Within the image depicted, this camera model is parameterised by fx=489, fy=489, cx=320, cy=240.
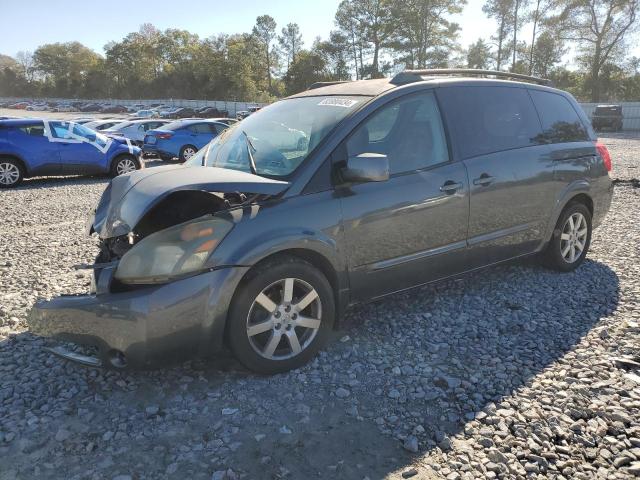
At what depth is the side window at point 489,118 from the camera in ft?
12.6

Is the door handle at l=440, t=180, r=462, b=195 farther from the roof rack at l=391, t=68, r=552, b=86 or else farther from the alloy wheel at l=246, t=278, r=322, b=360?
the alloy wheel at l=246, t=278, r=322, b=360

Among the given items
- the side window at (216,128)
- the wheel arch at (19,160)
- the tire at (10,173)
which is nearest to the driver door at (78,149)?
the wheel arch at (19,160)

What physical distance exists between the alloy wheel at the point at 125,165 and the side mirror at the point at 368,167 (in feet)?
37.1

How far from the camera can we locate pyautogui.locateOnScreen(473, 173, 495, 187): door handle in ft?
12.5

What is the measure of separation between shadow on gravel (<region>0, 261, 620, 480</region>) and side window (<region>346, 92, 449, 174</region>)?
49.1 inches

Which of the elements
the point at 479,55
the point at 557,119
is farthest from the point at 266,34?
the point at 557,119

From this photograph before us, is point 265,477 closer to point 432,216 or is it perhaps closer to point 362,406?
point 362,406

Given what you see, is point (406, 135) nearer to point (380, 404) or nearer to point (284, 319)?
point (284, 319)

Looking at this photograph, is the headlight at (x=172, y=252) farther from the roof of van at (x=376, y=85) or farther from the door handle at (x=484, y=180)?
the door handle at (x=484, y=180)

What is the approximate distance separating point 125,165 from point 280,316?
1162 centimetres

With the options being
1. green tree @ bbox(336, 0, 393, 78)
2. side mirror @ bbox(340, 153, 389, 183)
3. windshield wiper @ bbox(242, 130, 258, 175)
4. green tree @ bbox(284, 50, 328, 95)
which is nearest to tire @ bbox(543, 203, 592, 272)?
side mirror @ bbox(340, 153, 389, 183)

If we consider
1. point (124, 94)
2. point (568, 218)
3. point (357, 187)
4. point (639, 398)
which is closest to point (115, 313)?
point (357, 187)

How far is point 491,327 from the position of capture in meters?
3.74

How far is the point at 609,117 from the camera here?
32.3 meters
